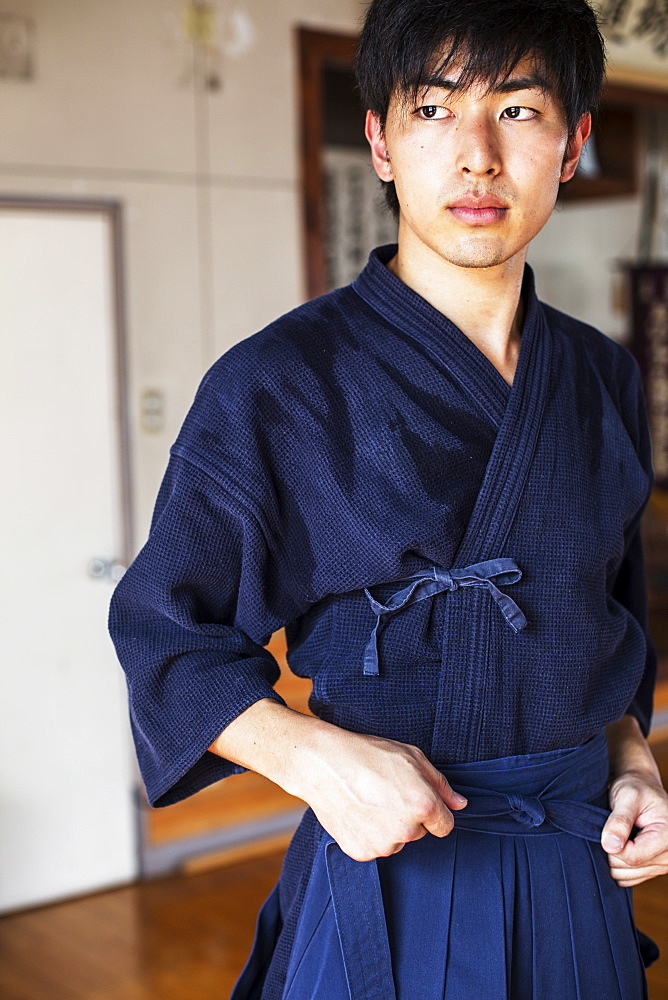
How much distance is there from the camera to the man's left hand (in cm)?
116

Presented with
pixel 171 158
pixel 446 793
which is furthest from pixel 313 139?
pixel 446 793

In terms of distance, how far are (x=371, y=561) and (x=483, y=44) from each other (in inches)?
20.5

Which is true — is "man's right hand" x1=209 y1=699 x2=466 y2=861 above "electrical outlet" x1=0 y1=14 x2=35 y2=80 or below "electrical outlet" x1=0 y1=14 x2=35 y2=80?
below

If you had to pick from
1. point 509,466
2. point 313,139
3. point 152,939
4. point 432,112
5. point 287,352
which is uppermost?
point 313,139

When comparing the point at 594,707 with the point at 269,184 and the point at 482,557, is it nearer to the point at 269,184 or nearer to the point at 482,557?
the point at 482,557

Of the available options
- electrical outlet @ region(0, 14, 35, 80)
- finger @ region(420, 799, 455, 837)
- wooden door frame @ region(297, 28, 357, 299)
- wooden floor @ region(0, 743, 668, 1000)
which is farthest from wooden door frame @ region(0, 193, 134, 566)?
finger @ region(420, 799, 455, 837)

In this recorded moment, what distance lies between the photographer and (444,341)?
1.18 m

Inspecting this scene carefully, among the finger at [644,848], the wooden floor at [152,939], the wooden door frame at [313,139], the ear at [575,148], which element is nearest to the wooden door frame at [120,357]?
the wooden door frame at [313,139]

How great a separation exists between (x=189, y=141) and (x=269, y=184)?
313mm

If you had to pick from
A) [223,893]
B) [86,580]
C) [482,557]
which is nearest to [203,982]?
[223,893]

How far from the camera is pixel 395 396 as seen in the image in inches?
44.6

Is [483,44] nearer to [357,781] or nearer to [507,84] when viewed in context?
[507,84]

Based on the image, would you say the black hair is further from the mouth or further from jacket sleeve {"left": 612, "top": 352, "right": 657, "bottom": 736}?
jacket sleeve {"left": 612, "top": 352, "right": 657, "bottom": 736}

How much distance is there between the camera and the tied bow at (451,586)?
42.7 inches
